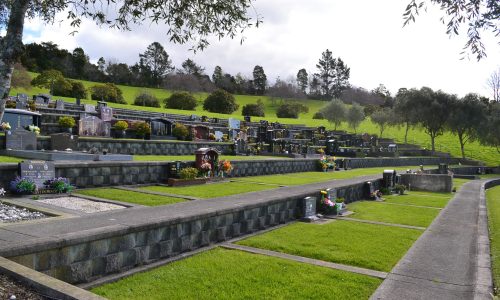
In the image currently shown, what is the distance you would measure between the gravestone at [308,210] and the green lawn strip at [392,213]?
1599mm

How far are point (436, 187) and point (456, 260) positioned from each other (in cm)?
1604

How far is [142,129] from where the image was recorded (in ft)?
84.2

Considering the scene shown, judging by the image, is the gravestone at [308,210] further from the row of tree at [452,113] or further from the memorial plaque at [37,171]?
the row of tree at [452,113]

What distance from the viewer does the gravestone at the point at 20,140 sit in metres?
16.6

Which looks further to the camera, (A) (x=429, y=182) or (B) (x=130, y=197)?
(A) (x=429, y=182)

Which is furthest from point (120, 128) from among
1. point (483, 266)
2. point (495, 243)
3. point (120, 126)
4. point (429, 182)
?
point (483, 266)

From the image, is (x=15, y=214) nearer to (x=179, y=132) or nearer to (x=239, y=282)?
(x=239, y=282)

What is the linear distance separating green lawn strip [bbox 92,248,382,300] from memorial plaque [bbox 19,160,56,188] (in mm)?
5637

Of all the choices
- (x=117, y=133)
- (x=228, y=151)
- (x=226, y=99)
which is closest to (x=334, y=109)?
(x=226, y=99)

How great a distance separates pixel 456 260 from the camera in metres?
8.38

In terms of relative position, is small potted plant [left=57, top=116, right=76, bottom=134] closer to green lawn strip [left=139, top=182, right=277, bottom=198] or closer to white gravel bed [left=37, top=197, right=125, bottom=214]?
green lawn strip [left=139, top=182, right=277, bottom=198]

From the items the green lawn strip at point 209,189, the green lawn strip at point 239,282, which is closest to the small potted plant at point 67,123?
the green lawn strip at point 209,189

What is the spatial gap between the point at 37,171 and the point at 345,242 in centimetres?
794

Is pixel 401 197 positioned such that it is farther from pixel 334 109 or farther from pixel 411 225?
pixel 334 109
